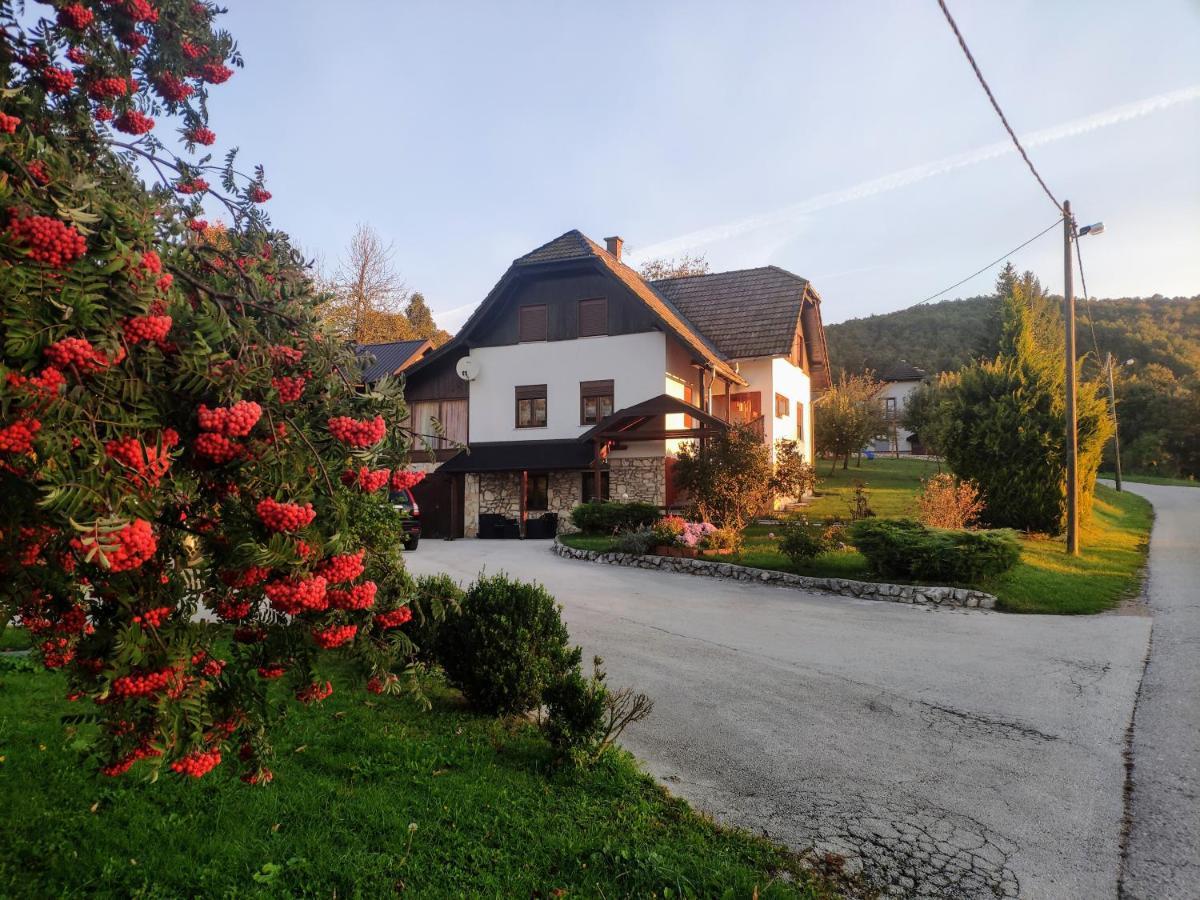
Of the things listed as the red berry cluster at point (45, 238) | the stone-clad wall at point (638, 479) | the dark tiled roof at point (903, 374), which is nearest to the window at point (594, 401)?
the stone-clad wall at point (638, 479)

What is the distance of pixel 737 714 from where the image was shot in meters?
6.12

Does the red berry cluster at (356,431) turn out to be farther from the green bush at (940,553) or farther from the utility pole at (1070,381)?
the utility pole at (1070,381)

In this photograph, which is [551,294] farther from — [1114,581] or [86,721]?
[86,721]

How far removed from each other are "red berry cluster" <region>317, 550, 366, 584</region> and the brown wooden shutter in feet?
75.1

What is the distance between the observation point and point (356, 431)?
225 cm

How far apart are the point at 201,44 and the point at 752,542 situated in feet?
48.9

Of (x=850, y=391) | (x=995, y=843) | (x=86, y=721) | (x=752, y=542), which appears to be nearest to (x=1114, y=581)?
(x=752, y=542)

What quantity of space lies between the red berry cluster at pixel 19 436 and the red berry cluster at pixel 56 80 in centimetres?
257

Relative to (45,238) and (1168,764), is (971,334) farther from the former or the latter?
(45,238)

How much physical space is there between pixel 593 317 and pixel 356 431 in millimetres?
22426

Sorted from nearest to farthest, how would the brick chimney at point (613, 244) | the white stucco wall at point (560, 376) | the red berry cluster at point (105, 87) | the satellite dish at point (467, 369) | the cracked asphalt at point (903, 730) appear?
the red berry cluster at point (105, 87), the cracked asphalt at point (903, 730), the white stucco wall at point (560, 376), the satellite dish at point (467, 369), the brick chimney at point (613, 244)

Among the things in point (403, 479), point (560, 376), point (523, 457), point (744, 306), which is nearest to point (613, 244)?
point (744, 306)

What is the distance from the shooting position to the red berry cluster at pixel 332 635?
2.25 metres

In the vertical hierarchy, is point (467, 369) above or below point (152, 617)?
above
